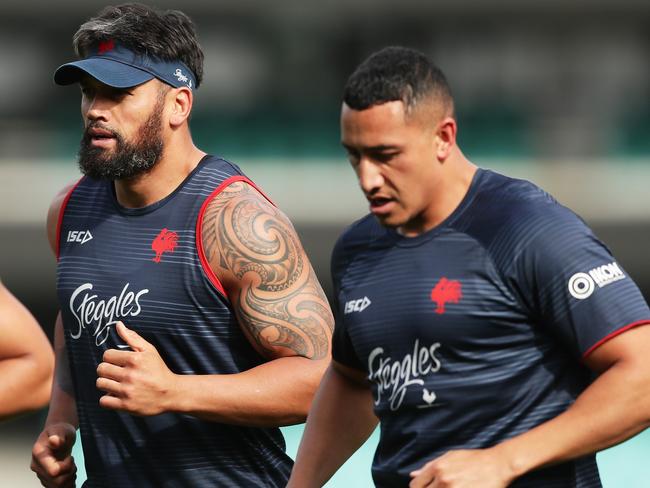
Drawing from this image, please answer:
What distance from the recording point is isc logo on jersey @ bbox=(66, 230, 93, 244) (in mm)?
4645

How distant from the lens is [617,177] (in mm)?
16500

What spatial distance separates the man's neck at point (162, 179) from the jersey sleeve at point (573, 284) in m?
1.43

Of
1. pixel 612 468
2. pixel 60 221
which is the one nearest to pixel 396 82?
pixel 60 221

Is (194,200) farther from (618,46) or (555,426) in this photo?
(618,46)

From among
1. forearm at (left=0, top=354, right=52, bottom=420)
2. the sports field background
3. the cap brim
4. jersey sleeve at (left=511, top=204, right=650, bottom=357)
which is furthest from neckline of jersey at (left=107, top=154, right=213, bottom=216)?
the sports field background

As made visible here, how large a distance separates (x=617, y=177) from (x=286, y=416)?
12647 millimetres

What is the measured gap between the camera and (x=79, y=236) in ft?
15.3

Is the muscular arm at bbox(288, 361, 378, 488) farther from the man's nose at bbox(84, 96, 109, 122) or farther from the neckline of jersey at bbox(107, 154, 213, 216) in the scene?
the man's nose at bbox(84, 96, 109, 122)

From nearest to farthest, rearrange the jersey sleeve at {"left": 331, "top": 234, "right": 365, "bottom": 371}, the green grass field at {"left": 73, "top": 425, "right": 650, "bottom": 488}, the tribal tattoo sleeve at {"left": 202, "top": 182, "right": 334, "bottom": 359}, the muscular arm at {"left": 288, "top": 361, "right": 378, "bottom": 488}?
the jersey sleeve at {"left": 331, "top": 234, "right": 365, "bottom": 371}, the muscular arm at {"left": 288, "top": 361, "right": 378, "bottom": 488}, the tribal tattoo sleeve at {"left": 202, "top": 182, "right": 334, "bottom": 359}, the green grass field at {"left": 73, "top": 425, "right": 650, "bottom": 488}

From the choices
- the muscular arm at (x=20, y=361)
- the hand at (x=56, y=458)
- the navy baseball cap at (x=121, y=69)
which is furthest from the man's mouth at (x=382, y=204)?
the muscular arm at (x=20, y=361)

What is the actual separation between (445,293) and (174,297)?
3.51 feet

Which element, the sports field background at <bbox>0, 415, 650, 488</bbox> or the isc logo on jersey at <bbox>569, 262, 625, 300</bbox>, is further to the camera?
the sports field background at <bbox>0, 415, 650, 488</bbox>

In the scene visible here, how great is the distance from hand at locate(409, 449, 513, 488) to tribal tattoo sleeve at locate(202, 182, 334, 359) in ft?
3.43

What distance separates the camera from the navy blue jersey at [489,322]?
345 centimetres
